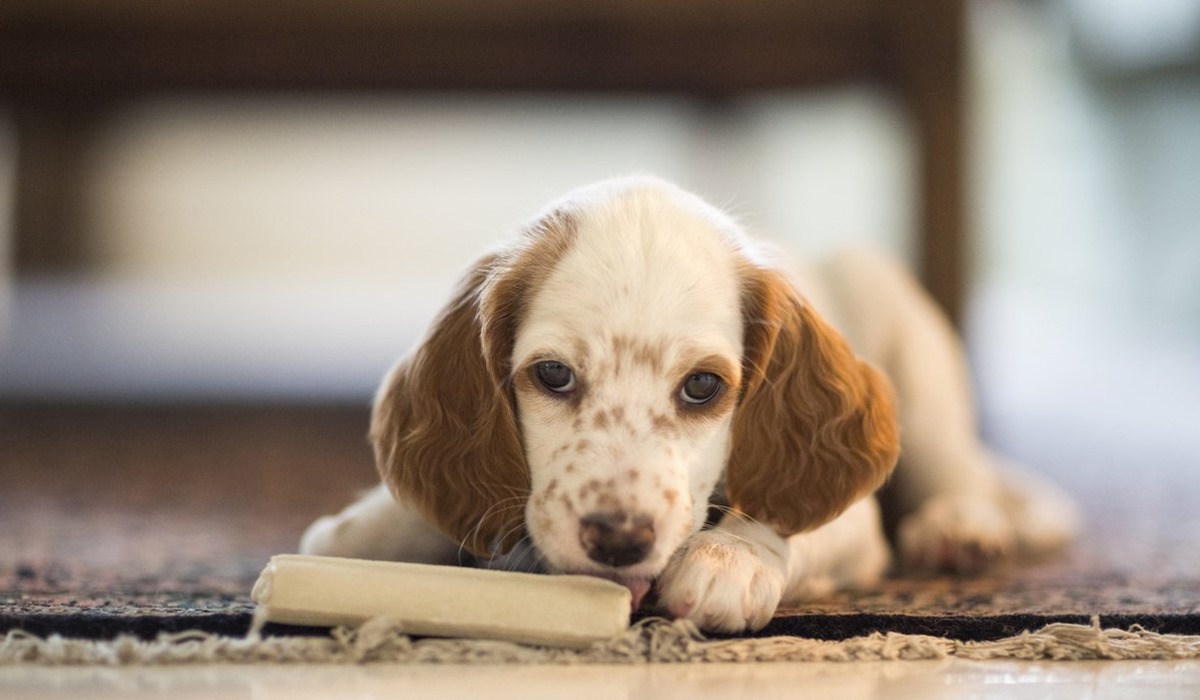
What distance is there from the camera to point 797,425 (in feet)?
7.19

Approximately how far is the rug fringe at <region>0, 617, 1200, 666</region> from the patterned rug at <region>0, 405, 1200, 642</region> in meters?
0.06

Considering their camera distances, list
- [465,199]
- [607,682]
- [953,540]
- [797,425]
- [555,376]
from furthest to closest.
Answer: [465,199] < [953,540] < [797,425] < [555,376] < [607,682]

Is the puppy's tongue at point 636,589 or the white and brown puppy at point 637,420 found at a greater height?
the white and brown puppy at point 637,420

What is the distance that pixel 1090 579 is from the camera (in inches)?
104

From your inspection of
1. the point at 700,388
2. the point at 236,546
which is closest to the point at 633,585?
the point at 700,388

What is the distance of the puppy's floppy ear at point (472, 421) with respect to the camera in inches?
82.2

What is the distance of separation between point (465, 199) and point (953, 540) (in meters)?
6.40

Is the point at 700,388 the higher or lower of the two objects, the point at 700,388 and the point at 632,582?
the higher

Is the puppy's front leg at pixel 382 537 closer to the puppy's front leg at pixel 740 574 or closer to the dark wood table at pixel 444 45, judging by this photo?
the puppy's front leg at pixel 740 574

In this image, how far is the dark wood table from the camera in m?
6.18

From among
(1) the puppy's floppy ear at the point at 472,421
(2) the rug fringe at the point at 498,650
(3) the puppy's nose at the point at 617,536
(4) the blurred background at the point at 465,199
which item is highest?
(4) the blurred background at the point at 465,199

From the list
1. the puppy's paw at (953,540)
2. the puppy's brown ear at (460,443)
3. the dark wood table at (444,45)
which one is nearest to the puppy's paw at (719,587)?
the puppy's brown ear at (460,443)

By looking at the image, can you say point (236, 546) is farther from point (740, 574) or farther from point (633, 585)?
point (740, 574)

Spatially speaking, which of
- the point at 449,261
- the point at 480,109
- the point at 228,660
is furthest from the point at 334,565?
the point at 449,261
